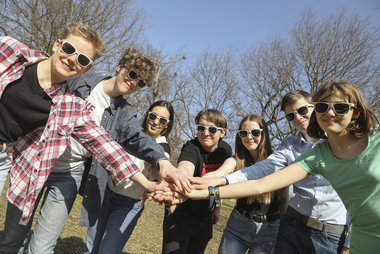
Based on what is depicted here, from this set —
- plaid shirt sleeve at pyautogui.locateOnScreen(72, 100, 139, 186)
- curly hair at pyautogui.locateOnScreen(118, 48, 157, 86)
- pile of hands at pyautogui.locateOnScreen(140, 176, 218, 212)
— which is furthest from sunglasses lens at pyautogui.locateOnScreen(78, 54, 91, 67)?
pile of hands at pyautogui.locateOnScreen(140, 176, 218, 212)

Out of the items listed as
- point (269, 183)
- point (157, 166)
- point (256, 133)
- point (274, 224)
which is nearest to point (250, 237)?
point (274, 224)

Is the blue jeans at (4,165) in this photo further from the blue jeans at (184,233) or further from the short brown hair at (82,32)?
the blue jeans at (184,233)

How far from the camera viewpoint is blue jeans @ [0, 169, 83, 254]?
→ 2.60m

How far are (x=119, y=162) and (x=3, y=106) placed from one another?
45.6 inches

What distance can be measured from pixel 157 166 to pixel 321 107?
5.83 ft

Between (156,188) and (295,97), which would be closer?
(156,188)

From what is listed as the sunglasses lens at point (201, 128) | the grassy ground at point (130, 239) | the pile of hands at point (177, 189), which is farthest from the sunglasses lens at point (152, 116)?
the grassy ground at point (130, 239)

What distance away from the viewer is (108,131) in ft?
10.2

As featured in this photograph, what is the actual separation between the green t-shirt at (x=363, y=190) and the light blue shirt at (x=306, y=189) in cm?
63

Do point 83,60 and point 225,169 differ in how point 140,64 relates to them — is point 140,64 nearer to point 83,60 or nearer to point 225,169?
point 83,60

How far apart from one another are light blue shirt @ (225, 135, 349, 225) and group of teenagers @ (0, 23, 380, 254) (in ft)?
0.04

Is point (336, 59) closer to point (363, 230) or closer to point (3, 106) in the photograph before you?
point (363, 230)

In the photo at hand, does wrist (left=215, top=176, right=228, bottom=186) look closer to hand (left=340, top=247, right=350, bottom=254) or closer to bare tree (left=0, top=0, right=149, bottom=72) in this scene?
hand (left=340, top=247, right=350, bottom=254)

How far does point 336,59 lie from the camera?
12.4 m
